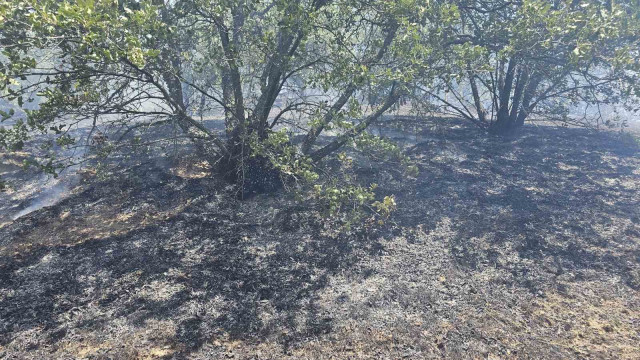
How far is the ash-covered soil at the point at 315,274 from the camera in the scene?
162 inches

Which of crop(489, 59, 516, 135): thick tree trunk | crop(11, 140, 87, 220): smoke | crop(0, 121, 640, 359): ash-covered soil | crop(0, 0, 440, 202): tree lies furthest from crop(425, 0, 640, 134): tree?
crop(11, 140, 87, 220): smoke

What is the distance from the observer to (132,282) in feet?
15.8

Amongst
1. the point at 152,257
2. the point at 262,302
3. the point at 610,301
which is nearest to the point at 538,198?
the point at 610,301

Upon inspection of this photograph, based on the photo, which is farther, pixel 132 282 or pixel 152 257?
pixel 152 257

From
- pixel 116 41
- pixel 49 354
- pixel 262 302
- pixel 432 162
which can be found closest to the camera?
pixel 49 354

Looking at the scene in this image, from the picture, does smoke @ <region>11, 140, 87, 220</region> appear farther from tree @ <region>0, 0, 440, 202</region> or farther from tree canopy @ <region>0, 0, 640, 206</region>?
tree @ <region>0, 0, 440, 202</region>

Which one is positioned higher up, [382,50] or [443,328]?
[382,50]

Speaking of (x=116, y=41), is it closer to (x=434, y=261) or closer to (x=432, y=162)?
(x=434, y=261)

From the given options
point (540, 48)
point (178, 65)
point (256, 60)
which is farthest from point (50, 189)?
point (540, 48)

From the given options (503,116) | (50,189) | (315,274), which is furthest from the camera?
(503,116)

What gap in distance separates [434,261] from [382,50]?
4239 millimetres

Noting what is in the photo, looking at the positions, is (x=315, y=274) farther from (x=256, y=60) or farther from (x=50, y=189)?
(x=50, y=189)

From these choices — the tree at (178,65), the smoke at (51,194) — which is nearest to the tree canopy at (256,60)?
the tree at (178,65)

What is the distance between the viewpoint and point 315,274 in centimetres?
533
